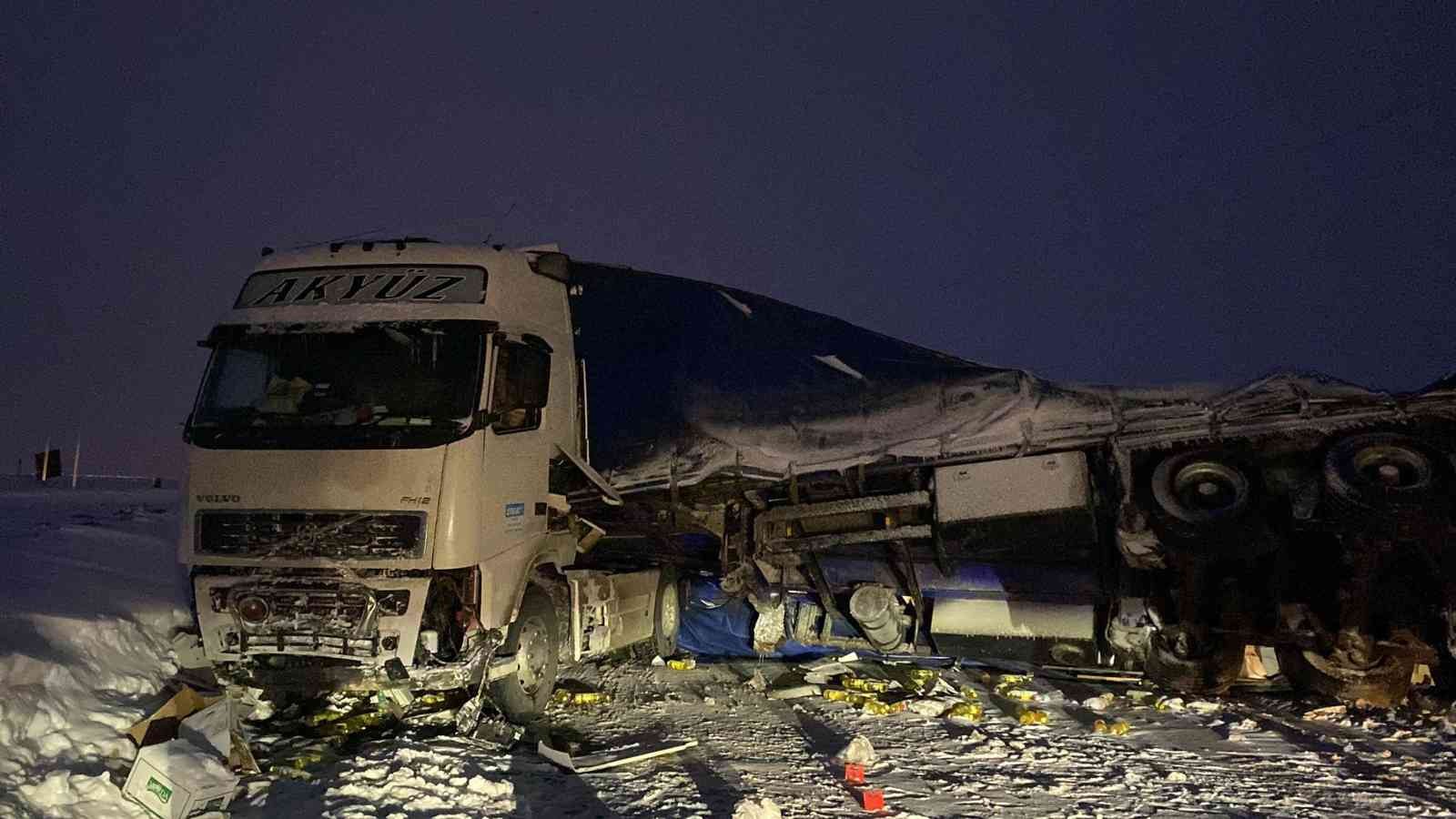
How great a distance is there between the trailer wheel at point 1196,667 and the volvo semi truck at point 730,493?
23 millimetres

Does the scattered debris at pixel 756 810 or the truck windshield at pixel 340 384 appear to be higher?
the truck windshield at pixel 340 384

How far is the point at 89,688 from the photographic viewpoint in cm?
646

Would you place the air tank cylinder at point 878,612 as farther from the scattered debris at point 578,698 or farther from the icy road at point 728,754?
the scattered debris at point 578,698

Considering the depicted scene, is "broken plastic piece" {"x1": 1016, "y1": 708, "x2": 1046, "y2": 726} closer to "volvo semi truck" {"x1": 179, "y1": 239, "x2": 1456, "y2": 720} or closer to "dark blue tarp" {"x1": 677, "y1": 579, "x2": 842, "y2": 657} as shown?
"volvo semi truck" {"x1": 179, "y1": 239, "x2": 1456, "y2": 720}

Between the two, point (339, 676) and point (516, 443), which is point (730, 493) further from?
point (339, 676)

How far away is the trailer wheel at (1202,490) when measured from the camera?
8.26 m

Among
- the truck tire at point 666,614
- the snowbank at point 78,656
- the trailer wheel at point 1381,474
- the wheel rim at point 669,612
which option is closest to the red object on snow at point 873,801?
the snowbank at point 78,656

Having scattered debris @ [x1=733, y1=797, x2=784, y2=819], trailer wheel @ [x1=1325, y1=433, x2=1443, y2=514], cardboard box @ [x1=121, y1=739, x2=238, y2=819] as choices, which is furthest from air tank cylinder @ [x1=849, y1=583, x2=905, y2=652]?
cardboard box @ [x1=121, y1=739, x2=238, y2=819]

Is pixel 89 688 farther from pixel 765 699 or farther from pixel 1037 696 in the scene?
pixel 1037 696

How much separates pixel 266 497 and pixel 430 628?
141 cm

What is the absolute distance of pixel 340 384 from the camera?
7172 millimetres

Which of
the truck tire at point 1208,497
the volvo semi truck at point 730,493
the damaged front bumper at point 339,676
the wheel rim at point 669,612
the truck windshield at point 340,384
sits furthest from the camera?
the wheel rim at point 669,612

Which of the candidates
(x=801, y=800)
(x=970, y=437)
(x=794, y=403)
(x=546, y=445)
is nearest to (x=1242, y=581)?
(x=970, y=437)

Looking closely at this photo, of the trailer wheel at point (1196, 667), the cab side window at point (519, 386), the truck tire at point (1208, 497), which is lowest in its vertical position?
the trailer wheel at point (1196, 667)
